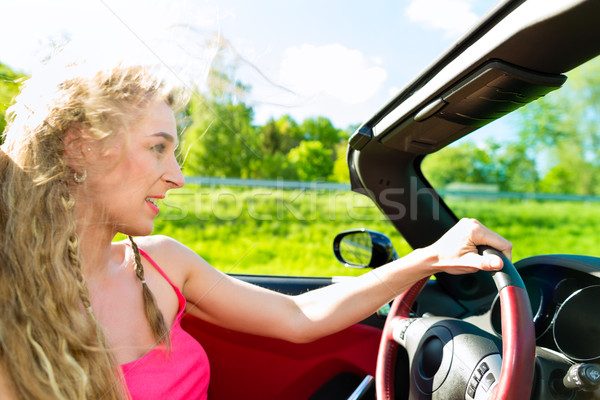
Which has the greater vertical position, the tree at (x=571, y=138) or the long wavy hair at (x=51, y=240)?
the tree at (x=571, y=138)

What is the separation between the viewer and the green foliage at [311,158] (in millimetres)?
2995

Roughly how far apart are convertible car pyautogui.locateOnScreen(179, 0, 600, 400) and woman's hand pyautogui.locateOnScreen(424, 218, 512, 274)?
0.27 ft

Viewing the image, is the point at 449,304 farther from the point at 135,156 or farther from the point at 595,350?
the point at 135,156

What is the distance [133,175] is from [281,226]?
6.97 m

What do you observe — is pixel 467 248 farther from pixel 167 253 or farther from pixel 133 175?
pixel 167 253

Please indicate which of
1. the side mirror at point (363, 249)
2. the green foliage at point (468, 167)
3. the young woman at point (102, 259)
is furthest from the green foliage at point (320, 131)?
the green foliage at point (468, 167)

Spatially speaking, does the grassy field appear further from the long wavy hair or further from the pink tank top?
the long wavy hair

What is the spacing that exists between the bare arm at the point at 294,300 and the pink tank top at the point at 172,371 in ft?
0.39

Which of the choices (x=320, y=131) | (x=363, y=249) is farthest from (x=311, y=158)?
(x=363, y=249)

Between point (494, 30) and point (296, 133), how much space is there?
7.38ft

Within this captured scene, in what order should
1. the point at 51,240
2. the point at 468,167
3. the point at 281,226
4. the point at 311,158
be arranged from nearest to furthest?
the point at 51,240 → the point at 311,158 → the point at 281,226 → the point at 468,167

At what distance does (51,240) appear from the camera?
113 centimetres

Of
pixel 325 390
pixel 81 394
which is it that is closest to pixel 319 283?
pixel 325 390

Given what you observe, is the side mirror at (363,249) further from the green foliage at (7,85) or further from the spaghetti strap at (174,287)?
the green foliage at (7,85)
